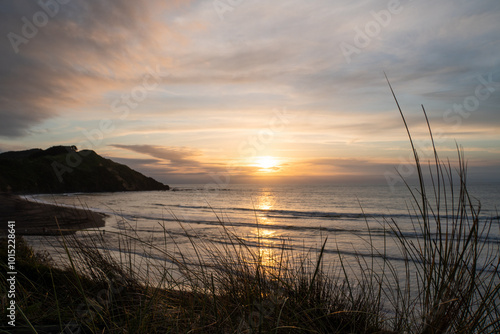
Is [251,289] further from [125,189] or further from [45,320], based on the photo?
[125,189]

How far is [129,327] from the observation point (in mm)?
1686

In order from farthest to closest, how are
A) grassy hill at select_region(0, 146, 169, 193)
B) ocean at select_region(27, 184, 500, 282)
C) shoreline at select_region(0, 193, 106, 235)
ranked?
grassy hill at select_region(0, 146, 169, 193) → ocean at select_region(27, 184, 500, 282) → shoreline at select_region(0, 193, 106, 235)

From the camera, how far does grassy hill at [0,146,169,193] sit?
163 ft

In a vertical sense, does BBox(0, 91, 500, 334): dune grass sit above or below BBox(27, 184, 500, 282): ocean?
above

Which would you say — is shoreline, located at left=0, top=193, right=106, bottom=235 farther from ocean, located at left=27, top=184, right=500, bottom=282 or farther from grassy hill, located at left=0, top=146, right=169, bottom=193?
grassy hill, located at left=0, top=146, right=169, bottom=193

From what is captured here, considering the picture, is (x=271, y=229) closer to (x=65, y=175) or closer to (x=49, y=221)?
(x=49, y=221)

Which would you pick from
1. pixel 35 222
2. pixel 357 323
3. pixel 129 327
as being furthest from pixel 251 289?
pixel 35 222

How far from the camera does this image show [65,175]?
222 feet

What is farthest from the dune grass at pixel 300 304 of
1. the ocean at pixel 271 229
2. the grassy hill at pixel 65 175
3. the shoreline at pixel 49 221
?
the grassy hill at pixel 65 175

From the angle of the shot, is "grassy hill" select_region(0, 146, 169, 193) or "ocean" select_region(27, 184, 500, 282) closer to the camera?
"ocean" select_region(27, 184, 500, 282)

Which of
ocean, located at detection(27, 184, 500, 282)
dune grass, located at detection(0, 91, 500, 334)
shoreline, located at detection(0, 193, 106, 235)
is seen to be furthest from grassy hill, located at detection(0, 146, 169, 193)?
dune grass, located at detection(0, 91, 500, 334)

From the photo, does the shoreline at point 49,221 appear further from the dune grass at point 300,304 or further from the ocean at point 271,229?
the dune grass at point 300,304

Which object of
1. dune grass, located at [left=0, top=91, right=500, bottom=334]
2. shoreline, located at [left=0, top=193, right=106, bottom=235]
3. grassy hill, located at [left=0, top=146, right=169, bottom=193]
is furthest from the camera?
grassy hill, located at [left=0, top=146, right=169, bottom=193]

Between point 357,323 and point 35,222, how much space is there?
16.8m
